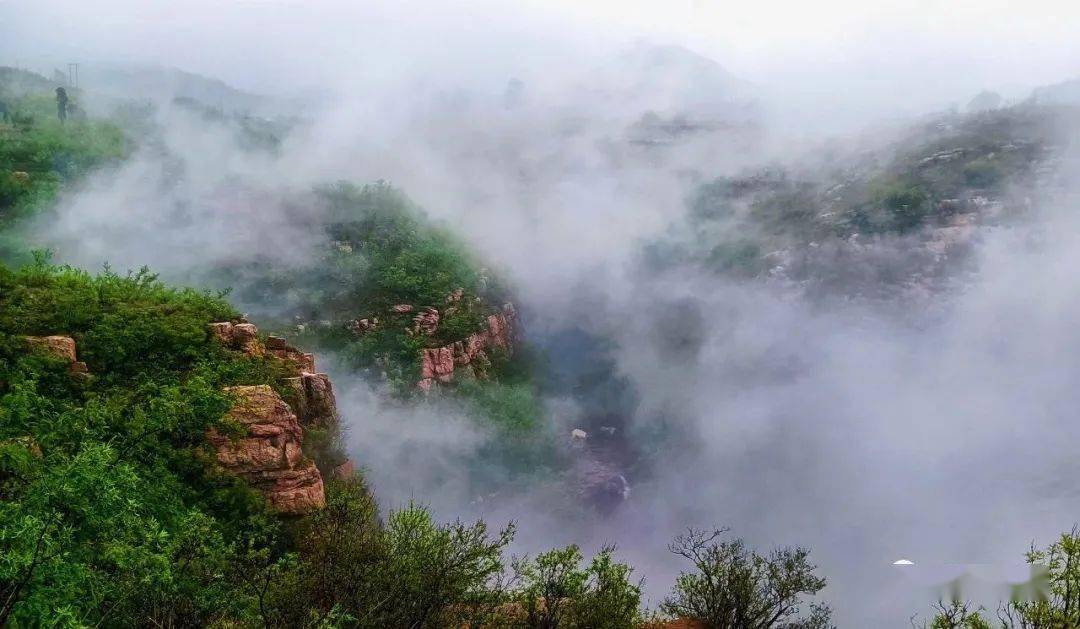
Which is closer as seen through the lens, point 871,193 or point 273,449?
point 273,449

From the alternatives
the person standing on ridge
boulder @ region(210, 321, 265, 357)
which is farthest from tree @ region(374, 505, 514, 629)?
the person standing on ridge

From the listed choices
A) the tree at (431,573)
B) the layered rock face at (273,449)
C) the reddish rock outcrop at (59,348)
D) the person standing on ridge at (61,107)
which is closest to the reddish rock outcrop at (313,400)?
the layered rock face at (273,449)

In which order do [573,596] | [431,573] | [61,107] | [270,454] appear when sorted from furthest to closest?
[61,107]
[270,454]
[573,596]
[431,573]

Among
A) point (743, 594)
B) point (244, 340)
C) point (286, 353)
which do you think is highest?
point (286, 353)

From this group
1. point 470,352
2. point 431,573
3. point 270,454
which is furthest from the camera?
point 470,352

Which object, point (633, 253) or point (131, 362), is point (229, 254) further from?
point (633, 253)

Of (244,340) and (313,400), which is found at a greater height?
(244,340)

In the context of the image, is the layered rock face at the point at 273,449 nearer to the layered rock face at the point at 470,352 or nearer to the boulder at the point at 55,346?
the boulder at the point at 55,346

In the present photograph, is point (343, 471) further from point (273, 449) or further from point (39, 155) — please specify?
point (39, 155)

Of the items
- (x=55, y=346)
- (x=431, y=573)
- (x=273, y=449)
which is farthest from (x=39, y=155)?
(x=431, y=573)
